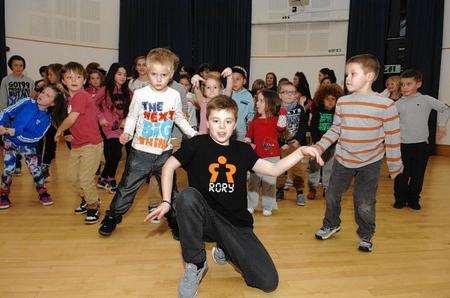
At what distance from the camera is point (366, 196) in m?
2.90

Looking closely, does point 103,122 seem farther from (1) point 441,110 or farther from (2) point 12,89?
(1) point 441,110

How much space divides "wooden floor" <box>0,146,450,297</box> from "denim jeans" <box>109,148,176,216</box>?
11.6 inches

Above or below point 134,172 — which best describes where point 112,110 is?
above

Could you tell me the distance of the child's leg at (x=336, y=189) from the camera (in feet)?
9.71

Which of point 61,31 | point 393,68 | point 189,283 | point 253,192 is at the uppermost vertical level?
point 61,31

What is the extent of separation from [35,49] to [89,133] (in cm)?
553

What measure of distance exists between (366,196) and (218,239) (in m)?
1.25

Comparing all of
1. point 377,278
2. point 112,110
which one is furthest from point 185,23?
point 377,278

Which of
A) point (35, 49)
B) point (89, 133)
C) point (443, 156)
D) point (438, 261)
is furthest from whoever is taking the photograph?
point (443, 156)

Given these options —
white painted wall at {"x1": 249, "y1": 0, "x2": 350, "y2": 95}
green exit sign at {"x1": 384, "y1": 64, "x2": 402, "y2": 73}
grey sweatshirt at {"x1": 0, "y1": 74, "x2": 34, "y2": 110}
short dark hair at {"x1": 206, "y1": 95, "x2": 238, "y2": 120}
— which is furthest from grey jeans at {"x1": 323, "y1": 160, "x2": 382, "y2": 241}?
green exit sign at {"x1": 384, "y1": 64, "x2": 402, "y2": 73}

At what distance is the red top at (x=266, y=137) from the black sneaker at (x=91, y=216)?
1564 mm

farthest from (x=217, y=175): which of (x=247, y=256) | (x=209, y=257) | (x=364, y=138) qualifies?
(x=364, y=138)

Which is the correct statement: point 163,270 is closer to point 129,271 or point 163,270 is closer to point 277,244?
point 129,271

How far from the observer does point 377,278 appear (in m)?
2.49
